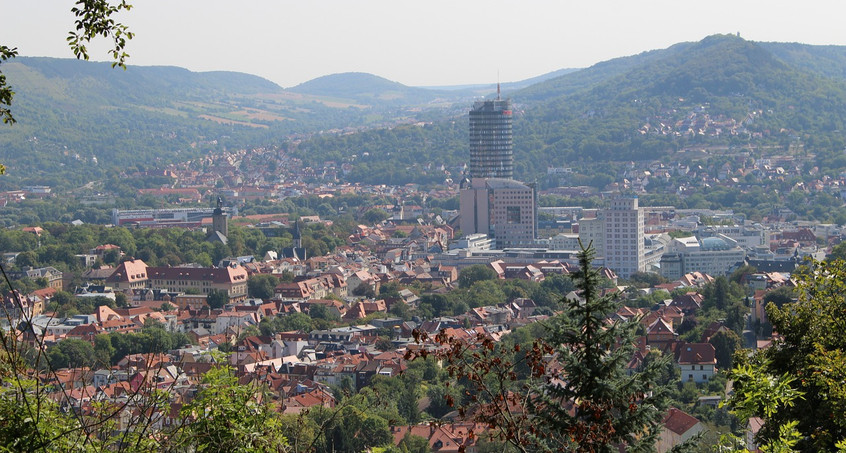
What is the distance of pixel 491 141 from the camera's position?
85188 mm

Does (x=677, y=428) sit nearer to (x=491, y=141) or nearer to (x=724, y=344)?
(x=724, y=344)

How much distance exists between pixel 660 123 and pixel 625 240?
210ft

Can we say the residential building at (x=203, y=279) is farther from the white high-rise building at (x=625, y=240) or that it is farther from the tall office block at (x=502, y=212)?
the tall office block at (x=502, y=212)

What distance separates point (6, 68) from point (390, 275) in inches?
4947

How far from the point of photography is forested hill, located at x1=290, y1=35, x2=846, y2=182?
390 ft

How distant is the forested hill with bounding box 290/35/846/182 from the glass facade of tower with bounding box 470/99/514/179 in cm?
3204

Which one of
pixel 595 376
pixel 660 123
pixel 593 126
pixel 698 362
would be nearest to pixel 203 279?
pixel 698 362

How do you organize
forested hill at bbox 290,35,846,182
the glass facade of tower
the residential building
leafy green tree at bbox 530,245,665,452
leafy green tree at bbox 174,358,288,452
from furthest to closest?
forested hill at bbox 290,35,846,182 < the glass facade of tower < the residential building < leafy green tree at bbox 530,245,665,452 < leafy green tree at bbox 174,358,288,452

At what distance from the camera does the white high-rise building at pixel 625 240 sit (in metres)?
63.8

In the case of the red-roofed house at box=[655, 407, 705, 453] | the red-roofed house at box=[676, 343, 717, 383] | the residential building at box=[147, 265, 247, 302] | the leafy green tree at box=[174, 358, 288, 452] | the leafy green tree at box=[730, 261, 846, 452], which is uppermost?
the leafy green tree at box=[174, 358, 288, 452]

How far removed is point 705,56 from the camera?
145125 millimetres

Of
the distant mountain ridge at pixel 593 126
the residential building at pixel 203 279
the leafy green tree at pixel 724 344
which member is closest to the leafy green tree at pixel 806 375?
the leafy green tree at pixel 724 344

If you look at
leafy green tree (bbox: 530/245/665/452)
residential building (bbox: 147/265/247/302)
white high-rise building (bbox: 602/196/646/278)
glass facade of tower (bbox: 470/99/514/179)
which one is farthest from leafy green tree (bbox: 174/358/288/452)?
glass facade of tower (bbox: 470/99/514/179)

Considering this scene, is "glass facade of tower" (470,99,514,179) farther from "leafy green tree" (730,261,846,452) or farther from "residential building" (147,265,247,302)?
"leafy green tree" (730,261,846,452)
